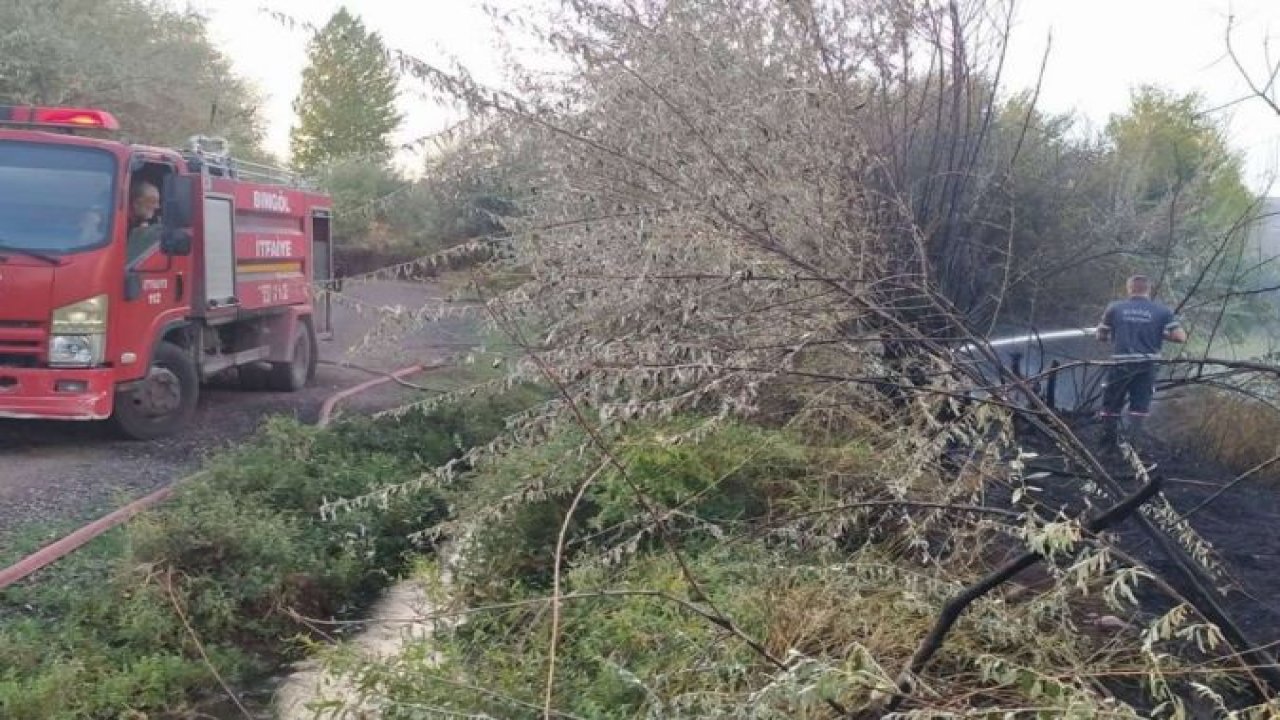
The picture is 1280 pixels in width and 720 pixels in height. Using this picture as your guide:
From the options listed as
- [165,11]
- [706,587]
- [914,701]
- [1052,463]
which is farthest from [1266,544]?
[165,11]

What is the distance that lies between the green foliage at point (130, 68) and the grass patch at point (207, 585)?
1115 cm

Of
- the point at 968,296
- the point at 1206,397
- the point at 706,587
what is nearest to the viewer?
the point at 706,587

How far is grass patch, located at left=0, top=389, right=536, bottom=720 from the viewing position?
530 centimetres

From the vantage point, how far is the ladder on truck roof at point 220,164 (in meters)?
10.6

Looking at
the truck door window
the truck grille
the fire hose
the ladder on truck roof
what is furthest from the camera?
the ladder on truck roof

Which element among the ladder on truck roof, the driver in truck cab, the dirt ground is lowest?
the dirt ground

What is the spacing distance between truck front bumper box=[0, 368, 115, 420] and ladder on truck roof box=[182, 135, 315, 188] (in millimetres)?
2369

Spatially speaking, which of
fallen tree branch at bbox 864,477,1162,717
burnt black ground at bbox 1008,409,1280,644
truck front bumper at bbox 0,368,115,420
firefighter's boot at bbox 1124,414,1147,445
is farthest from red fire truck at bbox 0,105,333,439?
fallen tree branch at bbox 864,477,1162,717

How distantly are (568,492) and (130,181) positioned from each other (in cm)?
581

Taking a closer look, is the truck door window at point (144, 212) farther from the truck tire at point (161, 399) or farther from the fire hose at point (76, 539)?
the fire hose at point (76, 539)

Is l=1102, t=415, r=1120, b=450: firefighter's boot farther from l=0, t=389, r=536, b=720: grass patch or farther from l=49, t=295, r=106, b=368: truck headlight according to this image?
l=49, t=295, r=106, b=368: truck headlight

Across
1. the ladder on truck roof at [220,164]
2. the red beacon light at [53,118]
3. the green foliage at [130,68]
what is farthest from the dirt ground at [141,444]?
the green foliage at [130,68]

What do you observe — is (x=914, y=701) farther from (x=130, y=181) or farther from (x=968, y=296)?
(x=130, y=181)

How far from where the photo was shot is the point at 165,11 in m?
26.7
